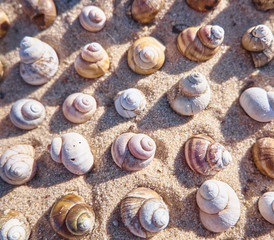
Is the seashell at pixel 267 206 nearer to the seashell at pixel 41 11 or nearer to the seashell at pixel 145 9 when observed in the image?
the seashell at pixel 145 9

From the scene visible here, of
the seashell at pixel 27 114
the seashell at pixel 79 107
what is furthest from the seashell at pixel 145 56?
the seashell at pixel 27 114

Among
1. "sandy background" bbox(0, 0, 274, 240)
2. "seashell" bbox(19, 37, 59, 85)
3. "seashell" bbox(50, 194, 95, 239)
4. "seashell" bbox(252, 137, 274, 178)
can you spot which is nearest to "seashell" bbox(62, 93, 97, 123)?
"sandy background" bbox(0, 0, 274, 240)

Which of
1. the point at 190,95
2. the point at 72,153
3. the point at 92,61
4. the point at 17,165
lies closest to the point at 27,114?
the point at 17,165

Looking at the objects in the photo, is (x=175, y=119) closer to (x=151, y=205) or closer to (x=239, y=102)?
(x=239, y=102)

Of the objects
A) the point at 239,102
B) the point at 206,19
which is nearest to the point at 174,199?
the point at 239,102

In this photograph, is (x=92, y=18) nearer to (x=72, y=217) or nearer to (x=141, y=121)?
(x=141, y=121)

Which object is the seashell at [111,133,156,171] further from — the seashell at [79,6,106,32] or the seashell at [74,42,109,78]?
the seashell at [79,6,106,32]
